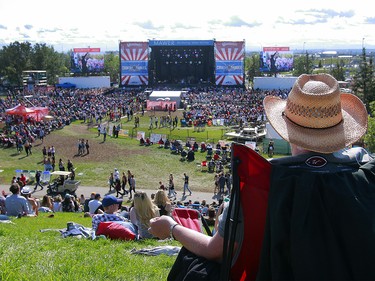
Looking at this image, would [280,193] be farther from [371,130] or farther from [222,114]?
[222,114]

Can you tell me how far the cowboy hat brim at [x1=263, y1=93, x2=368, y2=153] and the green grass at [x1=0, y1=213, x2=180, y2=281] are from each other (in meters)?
2.49

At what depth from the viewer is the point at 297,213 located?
77.4 inches

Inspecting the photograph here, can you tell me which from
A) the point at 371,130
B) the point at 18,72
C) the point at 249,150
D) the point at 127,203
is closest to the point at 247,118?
the point at 371,130

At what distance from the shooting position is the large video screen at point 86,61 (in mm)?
76375

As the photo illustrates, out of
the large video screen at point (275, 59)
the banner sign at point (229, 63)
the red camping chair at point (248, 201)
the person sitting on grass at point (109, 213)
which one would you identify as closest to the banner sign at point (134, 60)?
the banner sign at point (229, 63)

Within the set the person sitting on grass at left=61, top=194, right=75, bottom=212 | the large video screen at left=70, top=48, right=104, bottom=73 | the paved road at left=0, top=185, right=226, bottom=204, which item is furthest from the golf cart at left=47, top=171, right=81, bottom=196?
the large video screen at left=70, top=48, right=104, bottom=73

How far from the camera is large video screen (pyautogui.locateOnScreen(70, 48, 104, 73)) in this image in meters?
76.4

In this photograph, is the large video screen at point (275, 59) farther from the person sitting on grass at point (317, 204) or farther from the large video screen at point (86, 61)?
the person sitting on grass at point (317, 204)

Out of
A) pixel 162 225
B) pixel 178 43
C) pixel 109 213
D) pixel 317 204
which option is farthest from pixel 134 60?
pixel 317 204

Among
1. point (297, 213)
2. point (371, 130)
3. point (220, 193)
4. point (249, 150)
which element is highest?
point (249, 150)

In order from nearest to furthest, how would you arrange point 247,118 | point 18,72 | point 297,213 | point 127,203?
point 297,213 → point 127,203 → point 247,118 → point 18,72

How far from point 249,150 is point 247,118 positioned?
3913 centimetres

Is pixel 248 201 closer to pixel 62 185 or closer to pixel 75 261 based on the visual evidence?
pixel 75 261

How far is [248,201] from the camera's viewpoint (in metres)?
2.15
